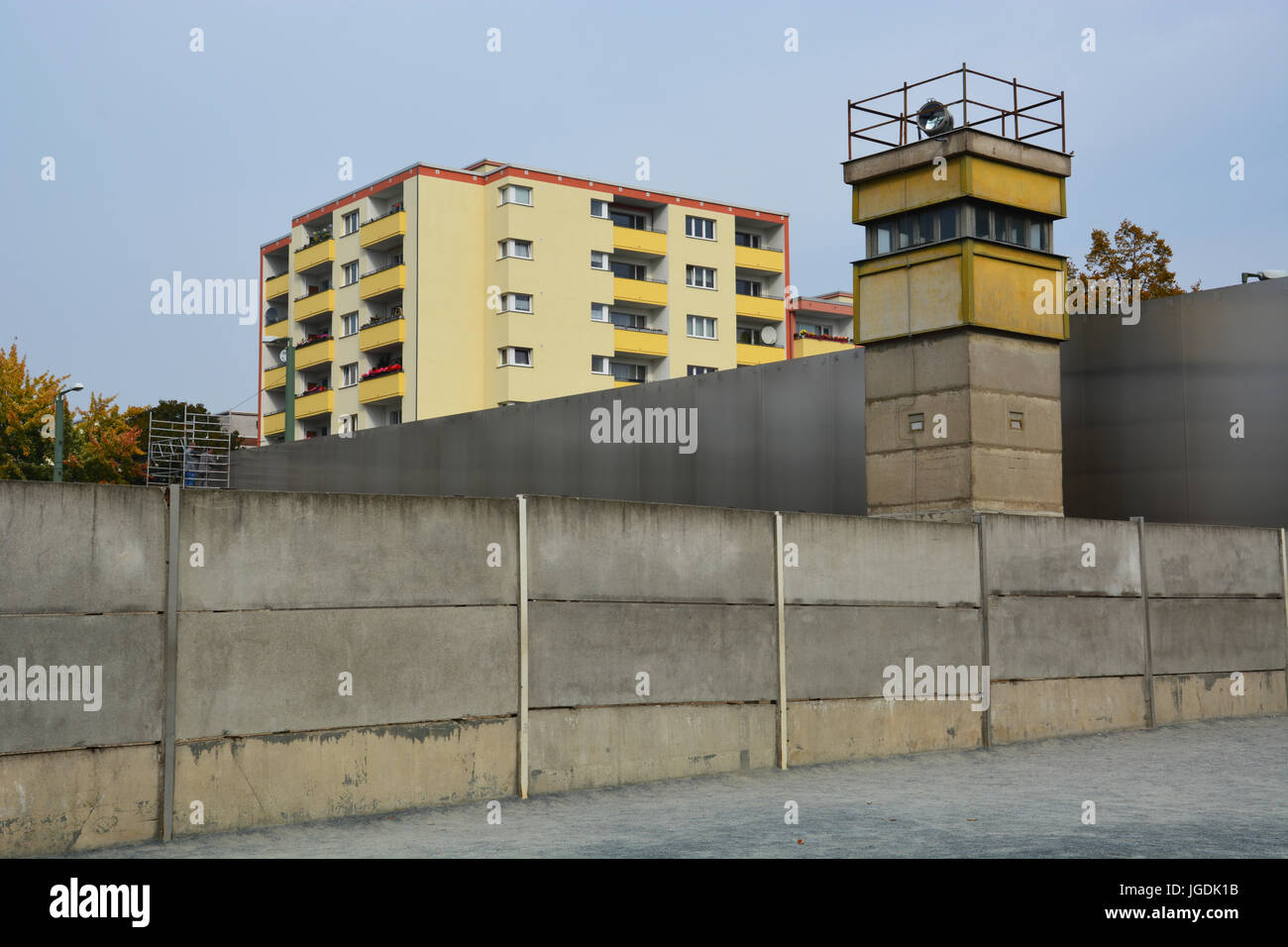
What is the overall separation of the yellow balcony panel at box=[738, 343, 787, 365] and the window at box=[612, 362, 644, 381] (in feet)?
21.9

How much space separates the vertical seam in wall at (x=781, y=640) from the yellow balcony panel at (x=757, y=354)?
60694 mm

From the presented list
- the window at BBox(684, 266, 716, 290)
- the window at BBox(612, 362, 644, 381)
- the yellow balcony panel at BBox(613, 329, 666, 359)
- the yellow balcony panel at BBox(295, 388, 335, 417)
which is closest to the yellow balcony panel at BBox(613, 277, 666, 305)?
the yellow balcony panel at BBox(613, 329, 666, 359)

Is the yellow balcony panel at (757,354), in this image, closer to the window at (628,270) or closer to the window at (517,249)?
the window at (628,270)

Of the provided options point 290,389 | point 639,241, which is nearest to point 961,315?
point 290,389

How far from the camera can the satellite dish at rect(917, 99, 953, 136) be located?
18.6m

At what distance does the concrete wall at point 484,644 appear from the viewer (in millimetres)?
9477

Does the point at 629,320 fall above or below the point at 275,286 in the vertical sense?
below

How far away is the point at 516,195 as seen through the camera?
6506 centimetres

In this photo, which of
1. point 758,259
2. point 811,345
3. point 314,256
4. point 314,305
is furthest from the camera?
point 811,345

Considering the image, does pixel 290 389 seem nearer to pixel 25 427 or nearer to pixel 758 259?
pixel 25 427

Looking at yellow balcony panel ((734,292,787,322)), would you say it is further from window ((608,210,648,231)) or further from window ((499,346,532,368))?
window ((499,346,532,368))

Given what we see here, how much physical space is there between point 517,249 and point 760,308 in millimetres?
16128

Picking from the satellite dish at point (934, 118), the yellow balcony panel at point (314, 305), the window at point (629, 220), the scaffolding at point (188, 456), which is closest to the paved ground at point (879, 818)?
the satellite dish at point (934, 118)

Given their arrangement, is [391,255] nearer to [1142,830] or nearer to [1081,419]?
[1081,419]
